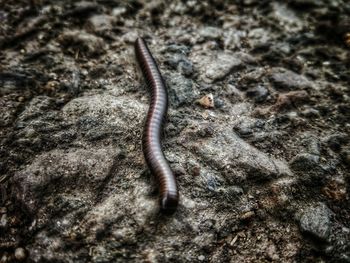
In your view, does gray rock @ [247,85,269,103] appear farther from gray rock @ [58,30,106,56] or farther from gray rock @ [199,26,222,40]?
gray rock @ [58,30,106,56]

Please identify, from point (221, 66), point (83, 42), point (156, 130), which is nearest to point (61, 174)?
point (156, 130)

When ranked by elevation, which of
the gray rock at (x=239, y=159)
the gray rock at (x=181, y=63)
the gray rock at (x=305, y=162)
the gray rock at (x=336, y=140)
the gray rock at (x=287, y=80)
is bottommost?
the gray rock at (x=239, y=159)

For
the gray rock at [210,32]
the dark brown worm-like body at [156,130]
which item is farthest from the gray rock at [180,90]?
the gray rock at [210,32]

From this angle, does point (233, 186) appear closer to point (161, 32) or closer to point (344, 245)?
point (344, 245)

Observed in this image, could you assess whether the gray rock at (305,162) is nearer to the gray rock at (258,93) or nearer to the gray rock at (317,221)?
the gray rock at (317,221)

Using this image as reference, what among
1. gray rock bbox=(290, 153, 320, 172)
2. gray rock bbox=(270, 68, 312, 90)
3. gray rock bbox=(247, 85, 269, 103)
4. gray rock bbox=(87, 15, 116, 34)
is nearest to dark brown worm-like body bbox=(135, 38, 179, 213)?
gray rock bbox=(87, 15, 116, 34)

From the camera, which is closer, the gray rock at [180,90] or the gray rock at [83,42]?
the gray rock at [180,90]
